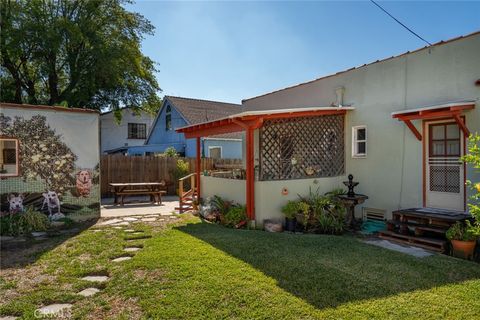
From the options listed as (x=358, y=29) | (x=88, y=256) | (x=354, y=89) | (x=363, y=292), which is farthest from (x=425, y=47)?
(x=88, y=256)

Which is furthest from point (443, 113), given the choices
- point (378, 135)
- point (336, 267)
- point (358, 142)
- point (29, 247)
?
point (29, 247)

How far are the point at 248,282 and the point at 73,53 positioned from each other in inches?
845

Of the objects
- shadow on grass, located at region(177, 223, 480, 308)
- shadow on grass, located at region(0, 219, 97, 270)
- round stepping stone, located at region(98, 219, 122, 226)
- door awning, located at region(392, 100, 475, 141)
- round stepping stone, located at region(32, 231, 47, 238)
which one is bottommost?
round stepping stone, located at region(32, 231, 47, 238)

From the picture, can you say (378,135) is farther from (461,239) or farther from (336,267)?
(336,267)

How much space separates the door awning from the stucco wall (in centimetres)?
23

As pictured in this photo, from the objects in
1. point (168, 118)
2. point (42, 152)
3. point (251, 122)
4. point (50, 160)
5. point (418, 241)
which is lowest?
point (418, 241)

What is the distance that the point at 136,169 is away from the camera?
623 inches

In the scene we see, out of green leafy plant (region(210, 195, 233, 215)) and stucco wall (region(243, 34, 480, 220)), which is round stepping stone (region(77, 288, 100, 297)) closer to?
stucco wall (region(243, 34, 480, 220))

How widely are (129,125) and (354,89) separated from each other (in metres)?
23.3

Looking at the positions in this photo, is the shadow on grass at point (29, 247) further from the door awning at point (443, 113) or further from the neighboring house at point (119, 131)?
the neighboring house at point (119, 131)

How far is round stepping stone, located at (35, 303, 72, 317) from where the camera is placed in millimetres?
3688

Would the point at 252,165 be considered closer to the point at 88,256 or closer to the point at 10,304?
the point at 88,256

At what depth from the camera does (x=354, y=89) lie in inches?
376

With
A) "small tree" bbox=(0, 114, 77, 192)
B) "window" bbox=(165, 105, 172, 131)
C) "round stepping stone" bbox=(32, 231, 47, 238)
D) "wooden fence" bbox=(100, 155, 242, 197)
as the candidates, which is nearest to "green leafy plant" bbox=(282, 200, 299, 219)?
"round stepping stone" bbox=(32, 231, 47, 238)
